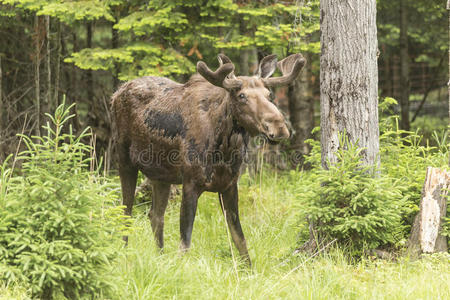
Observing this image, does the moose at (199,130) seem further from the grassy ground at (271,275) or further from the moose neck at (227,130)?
the grassy ground at (271,275)

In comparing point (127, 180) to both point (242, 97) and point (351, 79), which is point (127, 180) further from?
point (351, 79)

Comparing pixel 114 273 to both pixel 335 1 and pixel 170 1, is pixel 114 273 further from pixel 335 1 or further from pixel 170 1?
pixel 170 1

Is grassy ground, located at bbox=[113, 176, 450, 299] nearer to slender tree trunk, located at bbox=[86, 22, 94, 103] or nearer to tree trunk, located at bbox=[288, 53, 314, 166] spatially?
tree trunk, located at bbox=[288, 53, 314, 166]

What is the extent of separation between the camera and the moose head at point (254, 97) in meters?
5.24

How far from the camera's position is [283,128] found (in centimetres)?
516

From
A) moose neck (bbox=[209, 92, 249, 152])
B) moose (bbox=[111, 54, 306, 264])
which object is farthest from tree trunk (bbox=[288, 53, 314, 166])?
moose neck (bbox=[209, 92, 249, 152])

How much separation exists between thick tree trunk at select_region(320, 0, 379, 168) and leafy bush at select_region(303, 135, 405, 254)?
0.67ft

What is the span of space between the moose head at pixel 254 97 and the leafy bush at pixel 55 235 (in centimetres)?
181

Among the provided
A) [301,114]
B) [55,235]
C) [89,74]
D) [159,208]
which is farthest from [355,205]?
[89,74]

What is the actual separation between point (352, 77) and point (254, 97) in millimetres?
1274

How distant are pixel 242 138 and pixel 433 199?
7.16 ft

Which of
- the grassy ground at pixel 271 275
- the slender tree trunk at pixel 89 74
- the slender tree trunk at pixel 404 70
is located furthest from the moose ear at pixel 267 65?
the slender tree trunk at pixel 404 70

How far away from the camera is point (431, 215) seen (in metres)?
5.88

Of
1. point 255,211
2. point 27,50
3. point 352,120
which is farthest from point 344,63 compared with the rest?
point 27,50
